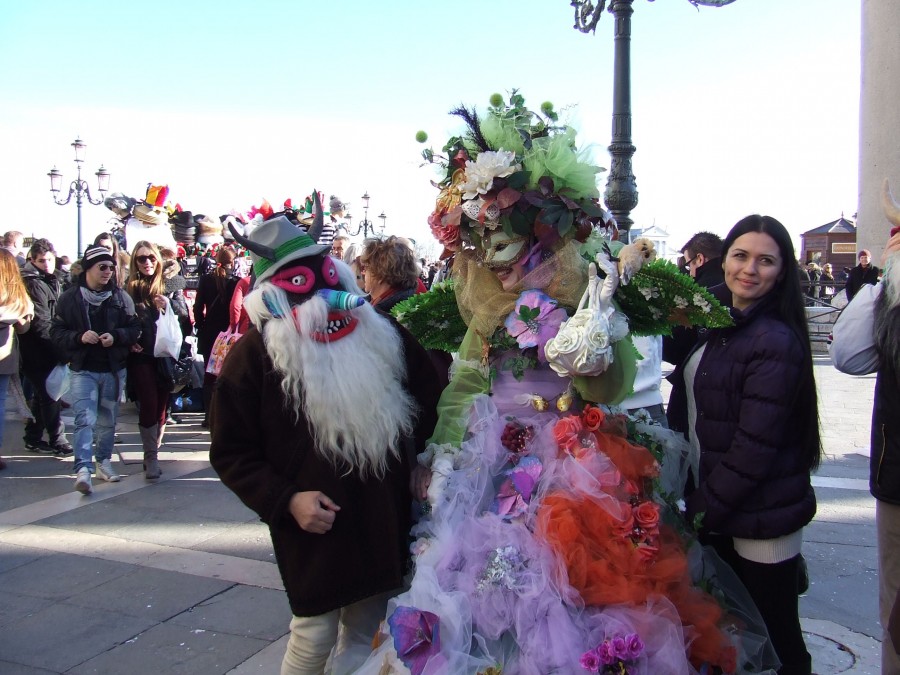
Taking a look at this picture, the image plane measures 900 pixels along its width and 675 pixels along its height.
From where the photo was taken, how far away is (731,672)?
2.28 m

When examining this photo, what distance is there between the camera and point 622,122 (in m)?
7.00

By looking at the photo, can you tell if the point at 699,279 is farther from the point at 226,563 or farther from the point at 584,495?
the point at 226,563

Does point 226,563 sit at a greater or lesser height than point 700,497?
lesser

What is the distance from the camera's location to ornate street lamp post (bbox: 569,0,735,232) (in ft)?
22.6

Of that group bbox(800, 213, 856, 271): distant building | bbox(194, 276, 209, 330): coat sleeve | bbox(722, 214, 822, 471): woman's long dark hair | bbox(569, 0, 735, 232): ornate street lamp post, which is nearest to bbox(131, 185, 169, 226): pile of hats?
bbox(194, 276, 209, 330): coat sleeve

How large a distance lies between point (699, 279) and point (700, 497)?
7.04 feet

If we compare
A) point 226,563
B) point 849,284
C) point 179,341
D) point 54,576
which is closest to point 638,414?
point 226,563

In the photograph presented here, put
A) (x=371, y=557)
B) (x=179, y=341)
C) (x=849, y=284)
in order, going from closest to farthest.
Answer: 1. (x=371, y=557)
2. (x=179, y=341)
3. (x=849, y=284)

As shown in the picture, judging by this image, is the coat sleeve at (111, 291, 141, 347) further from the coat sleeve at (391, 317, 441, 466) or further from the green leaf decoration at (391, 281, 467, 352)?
the coat sleeve at (391, 317, 441, 466)

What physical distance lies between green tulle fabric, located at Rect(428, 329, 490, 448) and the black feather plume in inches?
28.5

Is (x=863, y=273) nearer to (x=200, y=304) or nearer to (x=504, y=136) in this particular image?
(x=200, y=304)

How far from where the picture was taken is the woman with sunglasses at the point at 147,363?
19.6ft

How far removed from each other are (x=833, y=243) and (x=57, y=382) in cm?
4671

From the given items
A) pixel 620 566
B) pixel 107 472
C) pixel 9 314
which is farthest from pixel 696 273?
pixel 9 314
